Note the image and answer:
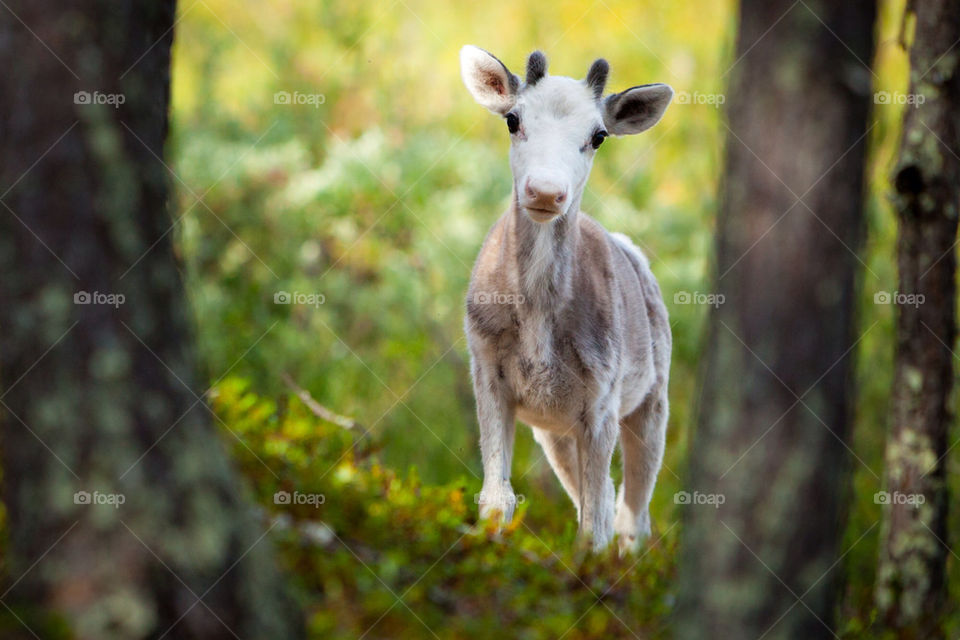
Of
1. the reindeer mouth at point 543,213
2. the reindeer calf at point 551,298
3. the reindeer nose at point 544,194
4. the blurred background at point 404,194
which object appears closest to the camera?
the reindeer nose at point 544,194

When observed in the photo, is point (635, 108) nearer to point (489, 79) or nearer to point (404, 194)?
point (489, 79)

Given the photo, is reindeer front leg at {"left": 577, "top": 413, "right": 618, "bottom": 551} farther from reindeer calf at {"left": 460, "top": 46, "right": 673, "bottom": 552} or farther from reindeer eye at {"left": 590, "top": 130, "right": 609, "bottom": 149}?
reindeer eye at {"left": 590, "top": 130, "right": 609, "bottom": 149}

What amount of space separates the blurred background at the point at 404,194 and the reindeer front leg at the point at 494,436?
6.36 meters

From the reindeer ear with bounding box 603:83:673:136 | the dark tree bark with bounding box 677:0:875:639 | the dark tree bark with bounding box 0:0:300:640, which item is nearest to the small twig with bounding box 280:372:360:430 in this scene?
the reindeer ear with bounding box 603:83:673:136

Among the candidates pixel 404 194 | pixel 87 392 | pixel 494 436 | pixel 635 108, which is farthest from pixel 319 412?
pixel 404 194

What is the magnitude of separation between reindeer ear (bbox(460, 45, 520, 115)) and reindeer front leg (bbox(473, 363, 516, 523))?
1932 millimetres

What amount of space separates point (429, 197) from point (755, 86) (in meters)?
13.6

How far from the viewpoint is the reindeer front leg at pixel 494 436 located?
22.2ft

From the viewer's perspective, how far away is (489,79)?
763cm

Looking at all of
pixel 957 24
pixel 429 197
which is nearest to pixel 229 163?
pixel 429 197

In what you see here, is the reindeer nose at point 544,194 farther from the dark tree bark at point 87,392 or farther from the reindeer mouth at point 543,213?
the dark tree bark at point 87,392

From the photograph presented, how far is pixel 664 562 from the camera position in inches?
225

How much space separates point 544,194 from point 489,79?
1711mm

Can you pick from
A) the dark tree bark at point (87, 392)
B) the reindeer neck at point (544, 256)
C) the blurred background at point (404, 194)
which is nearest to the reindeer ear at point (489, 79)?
the reindeer neck at point (544, 256)
